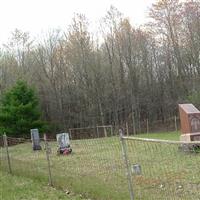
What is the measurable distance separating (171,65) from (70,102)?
517 inches

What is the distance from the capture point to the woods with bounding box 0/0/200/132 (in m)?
56.8

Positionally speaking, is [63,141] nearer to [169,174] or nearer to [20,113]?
[169,174]

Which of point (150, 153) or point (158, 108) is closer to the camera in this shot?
point (150, 153)

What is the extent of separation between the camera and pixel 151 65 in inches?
2327

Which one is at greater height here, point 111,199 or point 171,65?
point 171,65

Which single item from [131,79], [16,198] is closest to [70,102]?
[131,79]

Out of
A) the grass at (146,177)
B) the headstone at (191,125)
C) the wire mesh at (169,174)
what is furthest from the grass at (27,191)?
the headstone at (191,125)

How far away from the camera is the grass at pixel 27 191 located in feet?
35.0

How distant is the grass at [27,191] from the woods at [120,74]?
43.2 m

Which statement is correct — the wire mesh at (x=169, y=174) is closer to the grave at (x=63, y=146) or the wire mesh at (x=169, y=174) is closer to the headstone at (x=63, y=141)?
the grave at (x=63, y=146)

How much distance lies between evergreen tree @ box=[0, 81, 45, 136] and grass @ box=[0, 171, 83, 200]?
94.6ft

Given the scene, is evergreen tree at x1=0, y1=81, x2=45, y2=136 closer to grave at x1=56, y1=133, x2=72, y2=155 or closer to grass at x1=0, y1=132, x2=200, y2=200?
grave at x1=56, y1=133, x2=72, y2=155

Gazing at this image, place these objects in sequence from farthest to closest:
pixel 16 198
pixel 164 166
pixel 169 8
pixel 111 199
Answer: pixel 169 8 → pixel 16 198 → pixel 111 199 → pixel 164 166

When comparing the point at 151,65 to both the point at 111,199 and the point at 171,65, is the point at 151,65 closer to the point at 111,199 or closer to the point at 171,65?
the point at 171,65
